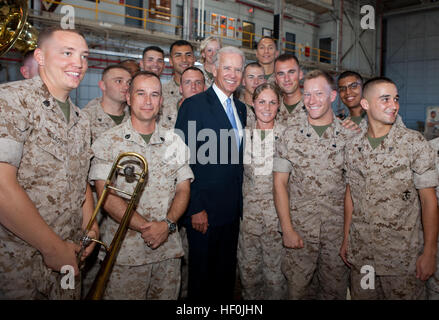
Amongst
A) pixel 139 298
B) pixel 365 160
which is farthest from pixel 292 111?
pixel 139 298

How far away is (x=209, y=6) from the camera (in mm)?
12289

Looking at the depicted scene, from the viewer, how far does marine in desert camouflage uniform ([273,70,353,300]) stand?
8.34 feet

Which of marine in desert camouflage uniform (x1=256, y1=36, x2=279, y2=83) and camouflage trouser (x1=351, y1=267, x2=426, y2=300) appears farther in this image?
marine in desert camouflage uniform (x1=256, y1=36, x2=279, y2=83)

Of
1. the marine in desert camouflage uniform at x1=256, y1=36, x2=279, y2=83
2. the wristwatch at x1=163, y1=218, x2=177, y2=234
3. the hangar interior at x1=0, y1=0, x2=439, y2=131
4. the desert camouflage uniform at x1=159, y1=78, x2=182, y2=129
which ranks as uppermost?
the hangar interior at x1=0, y1=0, x2=439, y2=131

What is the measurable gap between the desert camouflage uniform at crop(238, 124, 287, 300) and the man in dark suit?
98 mm

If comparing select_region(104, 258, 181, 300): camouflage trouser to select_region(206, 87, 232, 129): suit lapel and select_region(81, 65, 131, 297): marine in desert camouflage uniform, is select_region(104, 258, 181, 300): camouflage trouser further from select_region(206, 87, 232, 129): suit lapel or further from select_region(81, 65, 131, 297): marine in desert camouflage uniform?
select_region(206, 87, 232, 129): suit lapel

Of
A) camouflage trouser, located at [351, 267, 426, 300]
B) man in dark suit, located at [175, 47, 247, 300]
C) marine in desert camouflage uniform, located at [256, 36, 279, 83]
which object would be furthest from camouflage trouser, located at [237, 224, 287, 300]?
marine in desert camouflage uniform, located at [256, 36, 279, 83]

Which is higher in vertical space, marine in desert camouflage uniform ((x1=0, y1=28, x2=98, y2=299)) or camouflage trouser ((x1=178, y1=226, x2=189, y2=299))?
marine in desert camouflage uniform ((x1=0, y1=28, x2=98, y2=299))

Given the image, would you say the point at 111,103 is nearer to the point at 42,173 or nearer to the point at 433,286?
the point at 42,173

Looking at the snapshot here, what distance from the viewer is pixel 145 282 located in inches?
89.6

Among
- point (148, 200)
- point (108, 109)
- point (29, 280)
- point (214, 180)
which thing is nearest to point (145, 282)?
point (148, 200)
